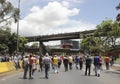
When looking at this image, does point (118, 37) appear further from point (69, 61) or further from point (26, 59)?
point (26, 59)

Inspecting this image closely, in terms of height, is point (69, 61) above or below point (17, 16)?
below

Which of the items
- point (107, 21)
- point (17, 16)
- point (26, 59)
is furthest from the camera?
point (107, 21)

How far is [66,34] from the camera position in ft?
457

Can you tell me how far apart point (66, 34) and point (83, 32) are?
24.1 ft

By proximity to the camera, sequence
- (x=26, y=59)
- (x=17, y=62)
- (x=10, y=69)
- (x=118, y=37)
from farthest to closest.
Result: (x=118, y=37) < (x=17, y=62) < (x=10, y=69) < (x=26, y=59)

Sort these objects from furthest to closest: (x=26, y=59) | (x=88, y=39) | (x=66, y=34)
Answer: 1. (x=66, y=34)
2. (x=88, y=39)
3. (x=26, y=59)

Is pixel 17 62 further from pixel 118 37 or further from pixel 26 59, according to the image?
pixel 118 37

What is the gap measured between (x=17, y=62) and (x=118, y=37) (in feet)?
174

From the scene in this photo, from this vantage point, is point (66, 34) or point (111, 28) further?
point (66, 34)

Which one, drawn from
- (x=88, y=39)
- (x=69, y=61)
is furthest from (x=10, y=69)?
(x=88, y=39)

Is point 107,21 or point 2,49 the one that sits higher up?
point 107,21

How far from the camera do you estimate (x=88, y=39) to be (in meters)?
128

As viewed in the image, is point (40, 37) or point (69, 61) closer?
point (69, 61)

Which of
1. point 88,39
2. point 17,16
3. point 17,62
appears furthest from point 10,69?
point 88,39
